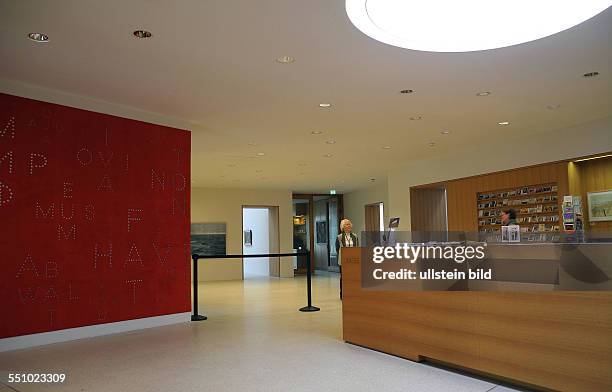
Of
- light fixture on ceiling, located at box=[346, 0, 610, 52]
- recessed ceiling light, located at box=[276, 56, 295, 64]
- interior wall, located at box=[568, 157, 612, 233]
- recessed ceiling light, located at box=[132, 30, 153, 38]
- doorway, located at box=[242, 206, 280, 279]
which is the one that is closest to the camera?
recessed ceiling light, located at box=[132, 30, 153, 38]

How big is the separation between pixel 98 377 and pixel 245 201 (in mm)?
12216

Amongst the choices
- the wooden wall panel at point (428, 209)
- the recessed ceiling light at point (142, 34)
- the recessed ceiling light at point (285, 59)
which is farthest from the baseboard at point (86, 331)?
the wooden wall panel at point (428, 209)

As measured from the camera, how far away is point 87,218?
6.31 m

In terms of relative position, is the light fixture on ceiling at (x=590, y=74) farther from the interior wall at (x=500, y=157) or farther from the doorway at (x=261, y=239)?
the doorway at (x=261, y=239)

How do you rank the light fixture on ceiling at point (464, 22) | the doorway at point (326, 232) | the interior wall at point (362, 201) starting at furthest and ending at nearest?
the doorway at point (326, 232), the interior wall at point (362, 201), the light fixture on ceiling at point (464, 22)

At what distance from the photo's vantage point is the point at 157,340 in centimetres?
588

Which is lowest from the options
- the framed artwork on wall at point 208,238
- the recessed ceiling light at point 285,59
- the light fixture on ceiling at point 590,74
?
the framed artwork on wall at point 208,238

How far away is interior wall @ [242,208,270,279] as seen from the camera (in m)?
17.9

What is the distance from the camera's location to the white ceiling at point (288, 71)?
4.16 meters

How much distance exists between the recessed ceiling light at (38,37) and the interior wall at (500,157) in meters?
8.05

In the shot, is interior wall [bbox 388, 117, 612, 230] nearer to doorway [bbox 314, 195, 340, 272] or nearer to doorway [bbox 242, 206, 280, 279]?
doorway [bbox 242, 206, 280, 279]

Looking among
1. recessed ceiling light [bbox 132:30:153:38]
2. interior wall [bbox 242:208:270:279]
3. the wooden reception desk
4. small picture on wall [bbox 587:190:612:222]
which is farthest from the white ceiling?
interior wall [bbox 242:208:270:279]

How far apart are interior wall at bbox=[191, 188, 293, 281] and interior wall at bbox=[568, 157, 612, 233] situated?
400 inches

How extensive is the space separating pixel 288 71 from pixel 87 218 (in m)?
3.30
